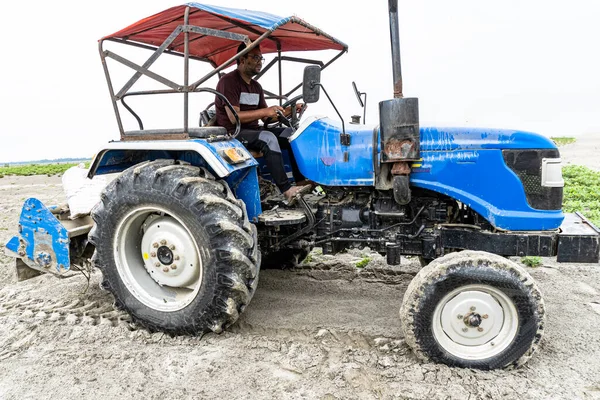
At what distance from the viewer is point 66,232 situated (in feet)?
12.3

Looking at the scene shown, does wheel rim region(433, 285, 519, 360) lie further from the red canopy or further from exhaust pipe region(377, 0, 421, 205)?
the red canopy

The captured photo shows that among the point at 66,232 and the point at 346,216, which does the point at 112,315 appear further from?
the point at 346,216

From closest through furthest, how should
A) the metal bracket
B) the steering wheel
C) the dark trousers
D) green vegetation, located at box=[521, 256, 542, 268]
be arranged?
1. the metal bracket
2. the dark trousers
3. the steering wheel
4. green vegetation, located at box=[521, 256, 542, 268]

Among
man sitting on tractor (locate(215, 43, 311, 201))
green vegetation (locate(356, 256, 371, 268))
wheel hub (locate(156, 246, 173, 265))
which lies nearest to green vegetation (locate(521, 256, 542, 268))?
green vegetation (locate(356, 256, 371, 268))

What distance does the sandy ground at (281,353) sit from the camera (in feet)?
8.95

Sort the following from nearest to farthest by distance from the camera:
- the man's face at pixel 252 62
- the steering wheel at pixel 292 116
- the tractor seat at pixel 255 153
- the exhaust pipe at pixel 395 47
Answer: the exhaust pipe at pixel 395 47
the tractor seat at pixel 255 153
the man's face at pixel 252 62
the steering wheel at pixel 292 116

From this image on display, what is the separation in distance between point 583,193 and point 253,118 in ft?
27.3

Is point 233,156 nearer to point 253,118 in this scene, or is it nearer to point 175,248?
point 253,118

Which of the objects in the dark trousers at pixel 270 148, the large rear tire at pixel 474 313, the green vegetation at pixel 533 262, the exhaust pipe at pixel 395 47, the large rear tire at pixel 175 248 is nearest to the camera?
the large rear tire at pixel 474 313

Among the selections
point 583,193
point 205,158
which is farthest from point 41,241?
point 583,193

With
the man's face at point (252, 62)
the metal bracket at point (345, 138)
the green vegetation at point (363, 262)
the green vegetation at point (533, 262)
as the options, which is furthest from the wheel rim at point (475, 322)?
the man's face at point (252, 62)

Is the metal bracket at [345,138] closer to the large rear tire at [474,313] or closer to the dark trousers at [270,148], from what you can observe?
the dark trousers at [270,148]

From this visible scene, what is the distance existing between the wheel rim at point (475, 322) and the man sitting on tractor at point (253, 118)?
4.60 ft

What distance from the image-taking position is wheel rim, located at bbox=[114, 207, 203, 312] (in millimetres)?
3432
